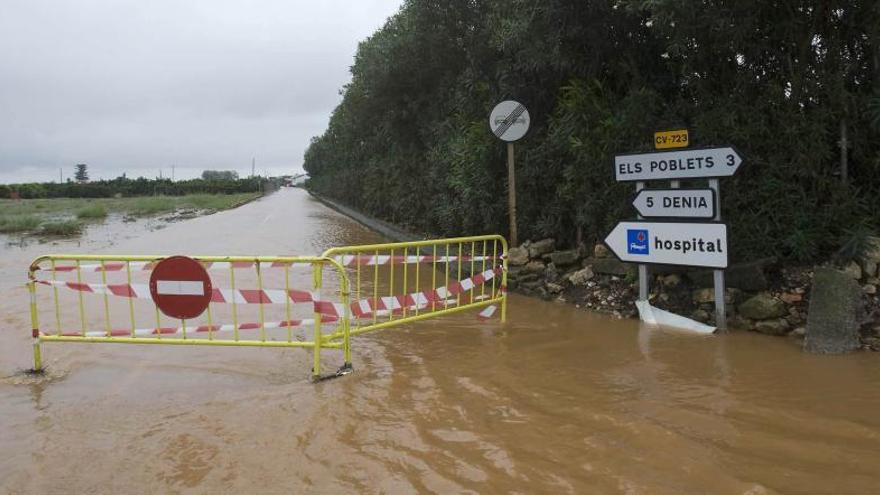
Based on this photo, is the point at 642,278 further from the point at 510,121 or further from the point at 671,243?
the point at 510,121

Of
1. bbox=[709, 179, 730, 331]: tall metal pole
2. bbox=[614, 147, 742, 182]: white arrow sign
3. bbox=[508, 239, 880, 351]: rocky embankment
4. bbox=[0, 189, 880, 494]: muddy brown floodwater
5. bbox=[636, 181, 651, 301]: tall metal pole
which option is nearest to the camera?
bbox=[0, 189, 880, 494]: muddy brown floodwater

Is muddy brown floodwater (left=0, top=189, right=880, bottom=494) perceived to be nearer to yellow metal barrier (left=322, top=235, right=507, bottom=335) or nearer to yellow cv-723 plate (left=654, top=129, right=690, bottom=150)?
yellow metal barrier (left=322, top=235, right=507, bottom=335)

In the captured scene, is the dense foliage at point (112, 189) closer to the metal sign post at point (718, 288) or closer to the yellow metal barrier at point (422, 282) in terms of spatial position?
the yellow metal barrier at point (422, 282)

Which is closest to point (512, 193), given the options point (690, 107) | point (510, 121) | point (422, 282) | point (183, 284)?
point (510, 121)

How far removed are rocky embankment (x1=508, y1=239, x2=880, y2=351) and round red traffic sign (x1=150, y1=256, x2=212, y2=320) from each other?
433cm

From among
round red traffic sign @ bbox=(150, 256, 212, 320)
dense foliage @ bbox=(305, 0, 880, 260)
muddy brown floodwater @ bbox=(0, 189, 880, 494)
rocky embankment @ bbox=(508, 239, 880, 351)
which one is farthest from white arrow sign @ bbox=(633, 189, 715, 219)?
round red traffic sign @ bbox=(150, 256, 212, 320)

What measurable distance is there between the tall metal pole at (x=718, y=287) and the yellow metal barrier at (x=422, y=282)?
209cm

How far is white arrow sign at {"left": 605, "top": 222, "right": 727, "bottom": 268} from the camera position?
5.71 metres

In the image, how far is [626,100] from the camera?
6668 mm

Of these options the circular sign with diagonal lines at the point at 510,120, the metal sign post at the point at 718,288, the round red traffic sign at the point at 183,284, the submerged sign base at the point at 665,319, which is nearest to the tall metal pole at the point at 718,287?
the metal sign post at the point at 718,288

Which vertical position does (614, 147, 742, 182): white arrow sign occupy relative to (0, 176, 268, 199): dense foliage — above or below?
below

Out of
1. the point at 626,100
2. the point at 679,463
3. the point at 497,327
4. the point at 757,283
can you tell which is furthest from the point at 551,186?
the point at 679,463

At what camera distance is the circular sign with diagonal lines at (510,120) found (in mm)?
8352

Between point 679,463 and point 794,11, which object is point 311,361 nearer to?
point 679,463
